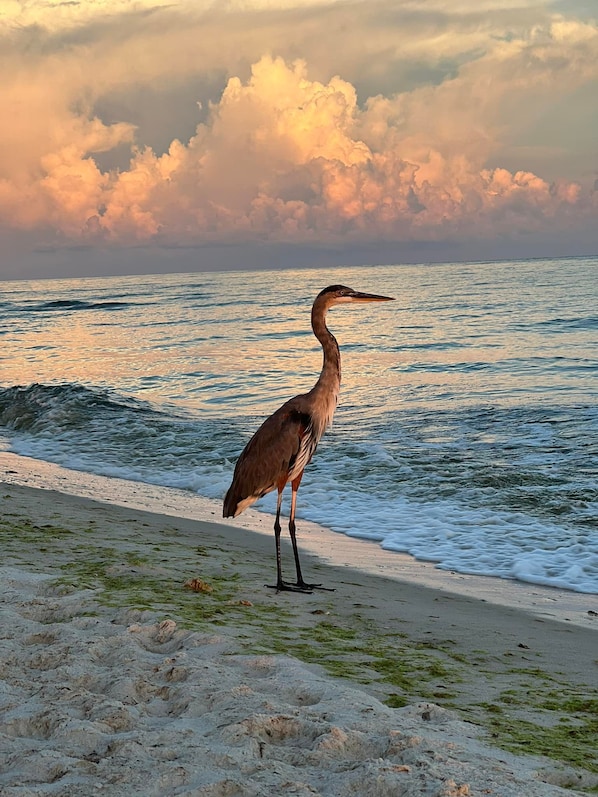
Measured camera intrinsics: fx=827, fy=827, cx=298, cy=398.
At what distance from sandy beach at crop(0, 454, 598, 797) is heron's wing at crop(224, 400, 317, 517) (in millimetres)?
739

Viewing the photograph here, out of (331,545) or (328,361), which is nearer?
(328,361)

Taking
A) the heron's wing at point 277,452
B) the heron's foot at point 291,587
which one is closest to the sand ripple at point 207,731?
the heron's foot at point 291,587

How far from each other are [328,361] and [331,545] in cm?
221

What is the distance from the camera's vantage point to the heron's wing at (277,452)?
6.50 metres

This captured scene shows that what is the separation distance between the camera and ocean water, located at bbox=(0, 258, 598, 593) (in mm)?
8797

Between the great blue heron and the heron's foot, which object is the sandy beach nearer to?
the heron's foot

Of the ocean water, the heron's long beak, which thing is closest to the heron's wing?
the heron's long beak

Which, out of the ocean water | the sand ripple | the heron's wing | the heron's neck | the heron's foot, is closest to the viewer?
the sand ripple

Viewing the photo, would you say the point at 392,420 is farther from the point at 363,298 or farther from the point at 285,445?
the point at 285,445

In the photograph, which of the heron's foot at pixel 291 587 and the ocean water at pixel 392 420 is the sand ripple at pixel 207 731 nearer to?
the heron's foot at pixel 291 587

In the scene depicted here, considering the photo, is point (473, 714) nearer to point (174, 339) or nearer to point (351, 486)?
point (351, 486)

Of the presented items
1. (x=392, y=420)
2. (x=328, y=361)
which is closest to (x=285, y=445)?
(x=328, y=361)

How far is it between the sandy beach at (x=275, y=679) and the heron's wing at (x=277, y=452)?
2.43 feet

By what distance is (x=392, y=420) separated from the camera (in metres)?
15.5
